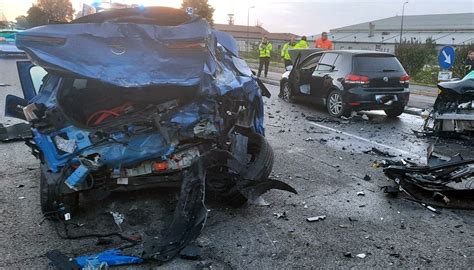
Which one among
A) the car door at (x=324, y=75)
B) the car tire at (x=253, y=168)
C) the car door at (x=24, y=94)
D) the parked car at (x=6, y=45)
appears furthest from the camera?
the parked car at (x=6, y=45)

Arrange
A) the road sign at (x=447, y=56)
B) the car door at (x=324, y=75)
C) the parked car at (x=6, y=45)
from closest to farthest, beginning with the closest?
the car door at (x=324, y=75) → the road sign at (x=447, y=56) → the parked car at (x=6, y=45)

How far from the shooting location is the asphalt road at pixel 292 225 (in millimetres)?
3480

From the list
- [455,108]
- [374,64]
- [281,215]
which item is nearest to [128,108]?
[281,215]

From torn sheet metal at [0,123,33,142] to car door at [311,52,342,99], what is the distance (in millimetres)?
6764

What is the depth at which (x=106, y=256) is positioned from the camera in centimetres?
332

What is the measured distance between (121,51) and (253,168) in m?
1.65

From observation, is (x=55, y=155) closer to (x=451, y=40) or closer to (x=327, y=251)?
(x=327, y=251)

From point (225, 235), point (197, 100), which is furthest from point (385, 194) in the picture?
point (197, 100)

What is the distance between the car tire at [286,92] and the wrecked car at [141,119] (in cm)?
823

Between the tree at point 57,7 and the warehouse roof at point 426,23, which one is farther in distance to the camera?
the tree at point 57,7

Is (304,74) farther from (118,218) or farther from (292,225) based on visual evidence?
(118,218)

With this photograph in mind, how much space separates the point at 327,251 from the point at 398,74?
23.9 feet

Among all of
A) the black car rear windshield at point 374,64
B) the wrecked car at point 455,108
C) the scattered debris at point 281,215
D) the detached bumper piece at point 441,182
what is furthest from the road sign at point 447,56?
the scattered debris at point 281,215

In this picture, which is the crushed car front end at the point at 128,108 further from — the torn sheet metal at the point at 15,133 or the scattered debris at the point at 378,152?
the torn sheet metal at the point at 15,133
